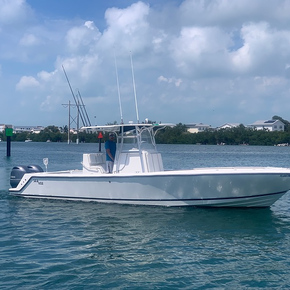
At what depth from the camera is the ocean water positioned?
28.8ft

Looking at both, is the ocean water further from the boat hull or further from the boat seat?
the boat seat

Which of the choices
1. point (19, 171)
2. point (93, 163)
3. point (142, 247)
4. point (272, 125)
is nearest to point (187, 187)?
point (93, 163)

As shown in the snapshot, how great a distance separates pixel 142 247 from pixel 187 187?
4.44 metres

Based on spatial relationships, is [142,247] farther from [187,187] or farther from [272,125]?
[272,125]

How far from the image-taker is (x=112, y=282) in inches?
341

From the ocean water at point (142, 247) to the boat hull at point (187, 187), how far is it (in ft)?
1.10

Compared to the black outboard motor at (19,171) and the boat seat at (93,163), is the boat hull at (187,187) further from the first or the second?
the black outboard motor at (19,171)

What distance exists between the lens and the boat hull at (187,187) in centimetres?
1445

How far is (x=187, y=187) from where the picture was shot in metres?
15.0

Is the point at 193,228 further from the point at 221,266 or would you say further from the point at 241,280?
the point at 241,280

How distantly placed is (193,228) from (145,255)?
286cm

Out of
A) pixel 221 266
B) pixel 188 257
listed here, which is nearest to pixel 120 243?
pixel 188 257

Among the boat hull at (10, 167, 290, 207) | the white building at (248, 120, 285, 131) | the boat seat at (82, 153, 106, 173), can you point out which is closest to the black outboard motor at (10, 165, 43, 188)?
the boat hull at (10, 167, 290, 207)

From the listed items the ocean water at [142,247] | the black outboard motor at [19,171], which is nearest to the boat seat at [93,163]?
the ocean water at [142,247]
